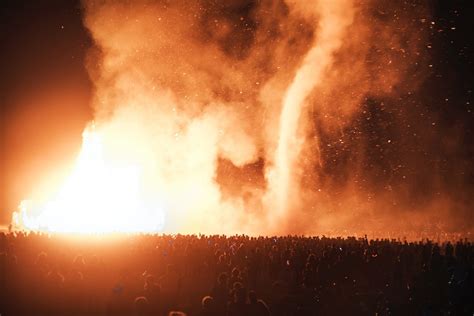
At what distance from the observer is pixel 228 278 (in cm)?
1362

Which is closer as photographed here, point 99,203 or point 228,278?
point 228,278

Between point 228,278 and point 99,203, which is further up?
point 99,203

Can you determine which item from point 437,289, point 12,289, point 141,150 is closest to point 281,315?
point 437,289

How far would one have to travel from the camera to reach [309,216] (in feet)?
166

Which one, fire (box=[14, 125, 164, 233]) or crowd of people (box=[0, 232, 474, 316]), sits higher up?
fire (box=[14, 125, 164, 233])

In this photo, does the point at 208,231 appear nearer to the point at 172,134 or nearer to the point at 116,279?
the point at 172,134

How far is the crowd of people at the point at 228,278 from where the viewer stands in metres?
12.6

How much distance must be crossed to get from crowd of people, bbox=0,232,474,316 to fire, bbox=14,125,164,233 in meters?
19.7

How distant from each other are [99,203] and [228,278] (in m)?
33.1

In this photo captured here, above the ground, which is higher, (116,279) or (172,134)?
(172,134)

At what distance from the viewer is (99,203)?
44.8m

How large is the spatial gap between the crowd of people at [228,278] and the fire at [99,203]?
64.5 ft

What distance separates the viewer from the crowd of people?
12602 mm

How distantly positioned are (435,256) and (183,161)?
30.9 m
